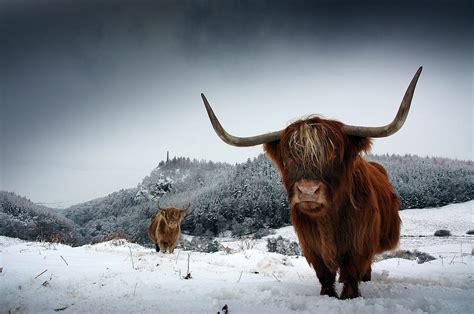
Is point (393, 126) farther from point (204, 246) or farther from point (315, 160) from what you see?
point (204, 246)

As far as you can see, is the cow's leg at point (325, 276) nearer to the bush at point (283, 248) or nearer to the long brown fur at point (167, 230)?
the bush at point (283, 248)

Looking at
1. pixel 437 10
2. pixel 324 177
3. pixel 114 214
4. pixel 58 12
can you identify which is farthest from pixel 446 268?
pixel 114 214

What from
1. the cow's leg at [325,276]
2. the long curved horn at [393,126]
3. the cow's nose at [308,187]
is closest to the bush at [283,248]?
the cow's leg at [325,276]

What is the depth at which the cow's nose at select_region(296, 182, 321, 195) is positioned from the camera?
8.21 feet

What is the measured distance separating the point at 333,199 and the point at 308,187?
1.34 ft

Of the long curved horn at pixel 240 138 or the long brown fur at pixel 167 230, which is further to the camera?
the long brown fur at pixel 167 230

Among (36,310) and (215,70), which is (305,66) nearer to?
(215,70)

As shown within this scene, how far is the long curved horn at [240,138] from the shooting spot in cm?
290

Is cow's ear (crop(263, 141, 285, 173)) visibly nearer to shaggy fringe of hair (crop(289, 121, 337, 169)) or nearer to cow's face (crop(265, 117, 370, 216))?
cow's face (crop(265, 117, 370, 216))

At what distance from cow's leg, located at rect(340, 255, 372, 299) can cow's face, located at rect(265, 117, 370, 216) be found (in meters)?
0.70

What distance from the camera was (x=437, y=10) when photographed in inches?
111

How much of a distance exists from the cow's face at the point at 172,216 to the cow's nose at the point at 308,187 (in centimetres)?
723

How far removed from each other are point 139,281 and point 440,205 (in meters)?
8.14

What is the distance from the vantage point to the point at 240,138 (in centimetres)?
310
